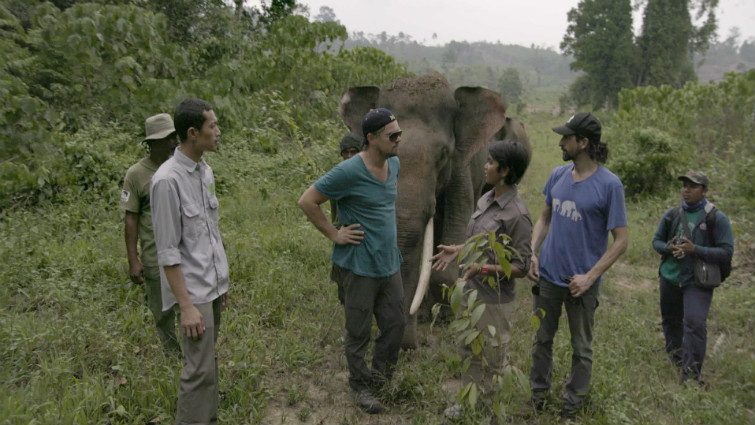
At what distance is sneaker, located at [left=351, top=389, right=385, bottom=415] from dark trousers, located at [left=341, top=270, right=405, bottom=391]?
50 millimetres

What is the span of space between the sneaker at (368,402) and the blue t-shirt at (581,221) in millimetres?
1230

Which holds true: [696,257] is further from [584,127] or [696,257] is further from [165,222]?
[165,222]

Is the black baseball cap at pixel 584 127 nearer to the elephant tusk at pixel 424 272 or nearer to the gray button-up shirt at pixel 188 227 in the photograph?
the elephant tusk at pixel 424 272

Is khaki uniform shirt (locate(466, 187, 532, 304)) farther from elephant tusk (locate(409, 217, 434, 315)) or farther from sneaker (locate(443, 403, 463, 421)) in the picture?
elephant tusk (locate(409, 217, 434, 315))

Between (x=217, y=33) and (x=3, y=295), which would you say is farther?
(x=217, y=33)

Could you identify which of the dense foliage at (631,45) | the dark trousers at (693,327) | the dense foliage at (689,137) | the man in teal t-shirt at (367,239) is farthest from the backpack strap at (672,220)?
the dense foliage at (631,45)

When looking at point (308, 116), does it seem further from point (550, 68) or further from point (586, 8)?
point (550, 68)

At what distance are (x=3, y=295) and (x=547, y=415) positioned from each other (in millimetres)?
3908

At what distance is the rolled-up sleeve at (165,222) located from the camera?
2646 millimetres

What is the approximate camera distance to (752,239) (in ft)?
24.7

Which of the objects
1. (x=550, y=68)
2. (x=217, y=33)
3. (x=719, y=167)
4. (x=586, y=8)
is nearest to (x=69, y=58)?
(x=217, y=33)

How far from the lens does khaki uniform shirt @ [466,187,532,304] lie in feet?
10.2

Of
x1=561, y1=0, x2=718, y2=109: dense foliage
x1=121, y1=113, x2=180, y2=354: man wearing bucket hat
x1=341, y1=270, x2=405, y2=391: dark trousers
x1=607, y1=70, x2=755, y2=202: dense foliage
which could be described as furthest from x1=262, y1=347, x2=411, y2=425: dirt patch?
x1=561, y1=0, x2=718, y2=109: dense foliage

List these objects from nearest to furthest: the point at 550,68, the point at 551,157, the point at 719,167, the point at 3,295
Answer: the point at 3,295, the point at 719,167, the point at 551,157, the point at 550,68
